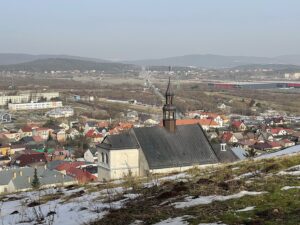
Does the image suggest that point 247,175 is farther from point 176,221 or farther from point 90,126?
point 90,126

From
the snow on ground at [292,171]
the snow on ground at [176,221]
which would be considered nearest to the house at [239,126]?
the snow on ground at [292,171]

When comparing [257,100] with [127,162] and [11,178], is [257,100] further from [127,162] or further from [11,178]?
[127,162]

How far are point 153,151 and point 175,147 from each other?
3.44ft

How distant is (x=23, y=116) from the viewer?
99.1m

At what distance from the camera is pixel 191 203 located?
629 centimetres

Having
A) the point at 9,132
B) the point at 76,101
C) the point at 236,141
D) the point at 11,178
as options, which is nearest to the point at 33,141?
the point at 9,132

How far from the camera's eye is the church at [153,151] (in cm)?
2138

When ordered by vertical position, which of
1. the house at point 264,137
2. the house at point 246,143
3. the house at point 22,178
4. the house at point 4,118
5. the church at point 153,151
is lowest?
the house at point 4,118

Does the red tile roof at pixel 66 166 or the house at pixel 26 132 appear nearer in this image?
the red tile roof at pixel 66 166

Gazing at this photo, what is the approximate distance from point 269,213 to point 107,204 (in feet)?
9.26

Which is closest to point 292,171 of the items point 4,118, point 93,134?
point 93,134

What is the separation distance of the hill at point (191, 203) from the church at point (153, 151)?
477 inches

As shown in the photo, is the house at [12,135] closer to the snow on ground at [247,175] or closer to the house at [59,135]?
the house at [59,135]

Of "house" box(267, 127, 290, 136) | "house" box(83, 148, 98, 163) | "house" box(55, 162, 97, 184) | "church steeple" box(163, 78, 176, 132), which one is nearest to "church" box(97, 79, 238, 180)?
"church steeple" box(163, 78, 176, 132)
